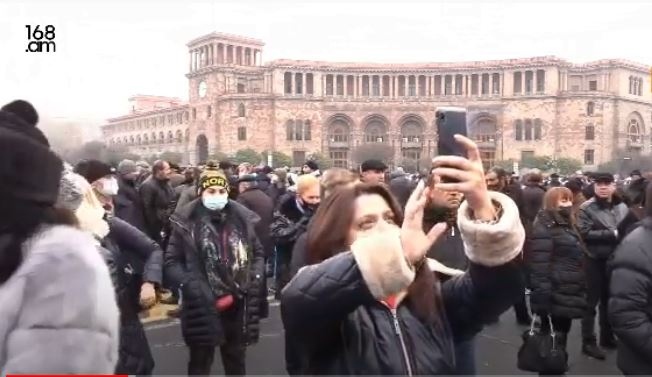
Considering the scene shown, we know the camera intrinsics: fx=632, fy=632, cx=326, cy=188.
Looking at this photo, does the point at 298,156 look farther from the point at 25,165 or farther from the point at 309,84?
the point at 25,165

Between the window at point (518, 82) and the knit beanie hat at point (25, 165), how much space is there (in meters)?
65.0

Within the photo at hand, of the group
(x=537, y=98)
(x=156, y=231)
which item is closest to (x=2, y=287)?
(x=156, y=231)

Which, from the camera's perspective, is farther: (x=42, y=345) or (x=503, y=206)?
(x=503, y=206)

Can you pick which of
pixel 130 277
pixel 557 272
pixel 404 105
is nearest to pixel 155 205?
pixel 130 277

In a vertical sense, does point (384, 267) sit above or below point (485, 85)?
below

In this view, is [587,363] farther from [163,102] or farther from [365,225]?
[163,102]

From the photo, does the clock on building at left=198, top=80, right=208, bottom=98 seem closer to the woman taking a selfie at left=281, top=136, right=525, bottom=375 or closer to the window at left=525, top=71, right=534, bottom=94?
the window at left=525, top=71, right=534, bottom=94

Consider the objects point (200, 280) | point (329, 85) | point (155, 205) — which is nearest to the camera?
point (200, 280)

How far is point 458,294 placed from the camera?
1.93m

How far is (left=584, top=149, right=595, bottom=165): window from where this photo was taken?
60.4 meters

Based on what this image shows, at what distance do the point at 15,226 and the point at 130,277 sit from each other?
2.74 meters

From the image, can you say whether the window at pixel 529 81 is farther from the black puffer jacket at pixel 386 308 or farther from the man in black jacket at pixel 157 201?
the black puffer jacket at pixel 386 308

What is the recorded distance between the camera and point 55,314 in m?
1.57

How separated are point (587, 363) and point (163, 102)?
95092 mm
